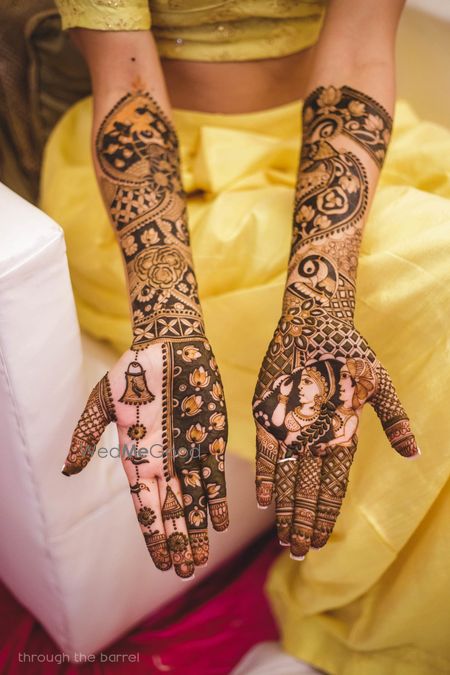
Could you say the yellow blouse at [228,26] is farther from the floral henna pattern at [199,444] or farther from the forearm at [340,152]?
the floral henna pattern at [199,444]

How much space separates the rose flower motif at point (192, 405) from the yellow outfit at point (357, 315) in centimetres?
21

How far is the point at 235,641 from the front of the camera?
1125mm

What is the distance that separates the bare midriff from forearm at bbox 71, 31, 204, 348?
127 mm

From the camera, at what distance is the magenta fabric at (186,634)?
3.56 ft

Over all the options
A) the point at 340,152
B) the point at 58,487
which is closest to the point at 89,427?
the point at 58,487

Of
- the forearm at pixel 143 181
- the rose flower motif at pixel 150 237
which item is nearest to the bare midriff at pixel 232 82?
the forearm at pixel 143 181

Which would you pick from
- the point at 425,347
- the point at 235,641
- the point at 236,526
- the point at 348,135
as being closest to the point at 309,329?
the point at 425,347

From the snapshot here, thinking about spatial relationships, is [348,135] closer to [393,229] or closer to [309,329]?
[393,229]

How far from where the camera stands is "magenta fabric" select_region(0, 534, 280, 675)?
1.08 m

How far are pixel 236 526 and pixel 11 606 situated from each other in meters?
0.43

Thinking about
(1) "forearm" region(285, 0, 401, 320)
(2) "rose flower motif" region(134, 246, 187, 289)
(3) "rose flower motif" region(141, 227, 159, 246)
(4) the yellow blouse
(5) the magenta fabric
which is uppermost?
(4) the yellow blouse

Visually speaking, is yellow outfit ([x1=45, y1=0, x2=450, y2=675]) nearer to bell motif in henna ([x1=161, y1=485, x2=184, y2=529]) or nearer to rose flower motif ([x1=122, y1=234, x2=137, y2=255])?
rose flower motif ([x1=122, y1=234, x2=137, y2=255])

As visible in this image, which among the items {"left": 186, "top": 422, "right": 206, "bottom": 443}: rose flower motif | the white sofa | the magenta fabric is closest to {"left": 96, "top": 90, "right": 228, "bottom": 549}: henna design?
{"left": 186, "top": 422, "right": 206, "bottom": 443}: rose flower motif

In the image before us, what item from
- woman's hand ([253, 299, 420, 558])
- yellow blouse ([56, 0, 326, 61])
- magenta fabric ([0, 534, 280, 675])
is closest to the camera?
woman's hand ([253, 299, 420, 558])
